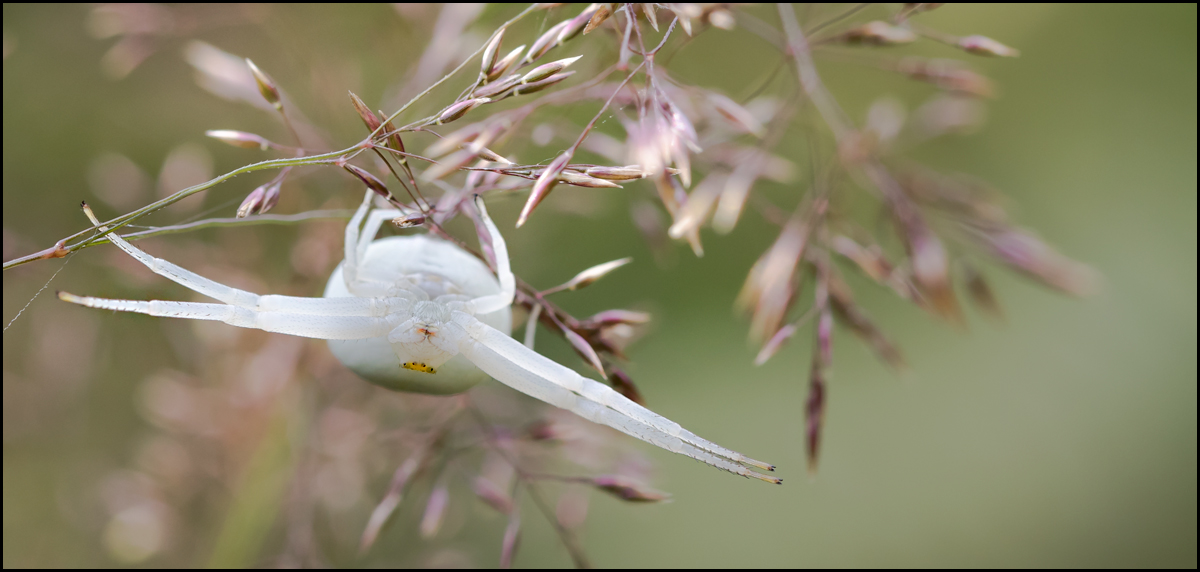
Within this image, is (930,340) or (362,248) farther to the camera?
(930,340)

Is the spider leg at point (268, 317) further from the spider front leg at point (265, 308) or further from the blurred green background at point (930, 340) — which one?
the blurred green background at point (930, 340)

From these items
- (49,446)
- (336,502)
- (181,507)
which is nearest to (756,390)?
(336,502)

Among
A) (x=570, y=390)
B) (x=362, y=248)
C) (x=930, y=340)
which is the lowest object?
(x=570, y=390)

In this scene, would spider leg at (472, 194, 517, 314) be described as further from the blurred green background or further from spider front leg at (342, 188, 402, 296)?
the blurred green background

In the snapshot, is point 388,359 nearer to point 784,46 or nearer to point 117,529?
point 784,46

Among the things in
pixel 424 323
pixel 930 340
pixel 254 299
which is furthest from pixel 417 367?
pixel 930 340

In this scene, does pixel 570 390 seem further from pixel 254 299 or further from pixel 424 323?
pixel 254 299


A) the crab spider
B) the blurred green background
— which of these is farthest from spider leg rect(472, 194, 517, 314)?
the blurred green background
